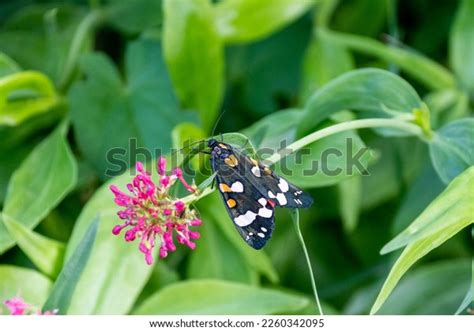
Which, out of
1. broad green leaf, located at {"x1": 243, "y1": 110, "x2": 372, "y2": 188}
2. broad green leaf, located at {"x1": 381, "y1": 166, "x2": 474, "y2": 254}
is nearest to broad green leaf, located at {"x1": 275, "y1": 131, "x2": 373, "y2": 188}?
broad green leaf, located at {"x1": 243, "y1": 110, "x2": 372, "y2": 188}

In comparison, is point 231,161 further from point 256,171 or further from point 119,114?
point 119,114

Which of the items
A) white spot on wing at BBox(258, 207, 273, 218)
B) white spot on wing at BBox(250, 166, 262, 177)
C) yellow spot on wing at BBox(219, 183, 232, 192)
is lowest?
white spot on wing at BBox(258, 207, 273, 218)

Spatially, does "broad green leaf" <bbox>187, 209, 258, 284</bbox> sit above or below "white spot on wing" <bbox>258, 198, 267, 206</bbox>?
below

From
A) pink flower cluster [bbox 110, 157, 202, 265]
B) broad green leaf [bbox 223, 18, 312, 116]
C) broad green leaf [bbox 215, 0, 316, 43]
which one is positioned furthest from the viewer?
broad green leaf [bbox 223, 18, 312, 116]

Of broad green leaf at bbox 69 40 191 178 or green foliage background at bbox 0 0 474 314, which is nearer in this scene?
green foliage background at bbox 0 0 474 314

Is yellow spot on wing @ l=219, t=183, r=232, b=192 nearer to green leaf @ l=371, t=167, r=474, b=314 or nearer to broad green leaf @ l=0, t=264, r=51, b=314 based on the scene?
green leaf @ l=371, t=167, r=474, b=314

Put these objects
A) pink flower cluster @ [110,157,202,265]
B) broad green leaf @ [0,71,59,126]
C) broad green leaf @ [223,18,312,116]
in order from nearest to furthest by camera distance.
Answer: pink flower cluster @ [110,157,202,265], broad green leaf @ [0,71,59,126], broad green leaf @ [223,18,312,116]

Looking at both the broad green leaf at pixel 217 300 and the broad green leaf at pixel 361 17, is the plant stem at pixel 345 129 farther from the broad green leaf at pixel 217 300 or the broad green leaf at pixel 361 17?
the broad green leaf at pixel 361 17
